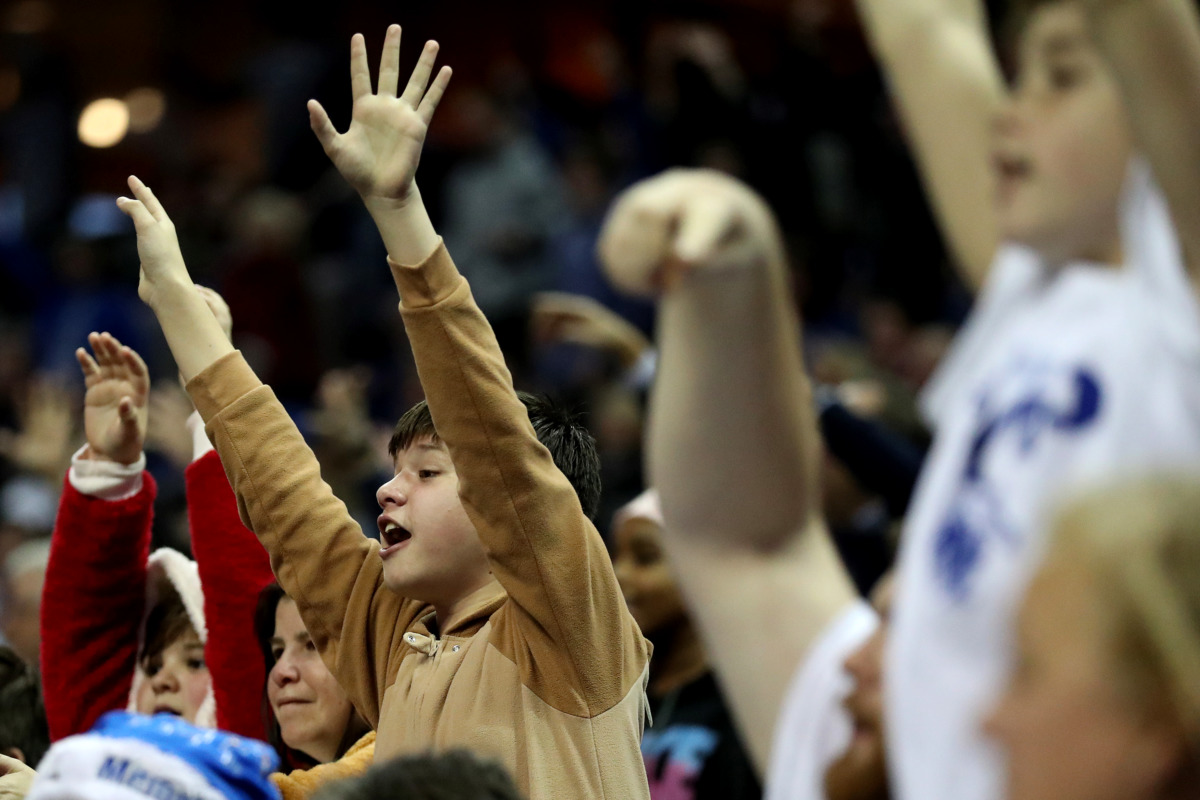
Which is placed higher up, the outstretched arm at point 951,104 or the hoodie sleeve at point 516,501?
the outstretched arm at point 951,104

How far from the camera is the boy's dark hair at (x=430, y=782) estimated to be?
132 cm

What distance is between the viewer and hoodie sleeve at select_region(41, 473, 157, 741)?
2494mm

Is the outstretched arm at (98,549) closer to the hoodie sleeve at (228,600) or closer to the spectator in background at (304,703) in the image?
the hoodie sleeve at (228,600)

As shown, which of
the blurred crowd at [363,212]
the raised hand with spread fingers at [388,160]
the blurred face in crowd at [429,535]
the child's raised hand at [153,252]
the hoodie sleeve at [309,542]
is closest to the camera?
the raised hand with spread fingers at [388,160]

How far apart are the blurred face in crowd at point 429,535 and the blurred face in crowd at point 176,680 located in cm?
70

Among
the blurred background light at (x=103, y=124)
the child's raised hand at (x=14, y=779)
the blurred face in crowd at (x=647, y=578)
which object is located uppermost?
the blurred background light at (x=103, y=124)

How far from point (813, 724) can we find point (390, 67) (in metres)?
1.01

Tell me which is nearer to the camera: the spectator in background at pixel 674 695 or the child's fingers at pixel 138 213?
the child's fingers at pixel 138 213

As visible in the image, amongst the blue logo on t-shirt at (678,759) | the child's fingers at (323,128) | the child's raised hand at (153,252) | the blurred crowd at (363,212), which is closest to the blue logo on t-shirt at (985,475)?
the child's fingers at (323,128)

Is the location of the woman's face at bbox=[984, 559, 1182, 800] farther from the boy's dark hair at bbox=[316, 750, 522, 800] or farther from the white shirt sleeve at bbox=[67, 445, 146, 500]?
the white shirt sleeve at bbox=[67, 445, 146, 500]

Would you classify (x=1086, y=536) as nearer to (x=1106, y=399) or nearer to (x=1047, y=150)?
(x=1106, y=399)

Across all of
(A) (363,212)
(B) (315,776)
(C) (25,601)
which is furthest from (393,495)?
(A) (363,212)

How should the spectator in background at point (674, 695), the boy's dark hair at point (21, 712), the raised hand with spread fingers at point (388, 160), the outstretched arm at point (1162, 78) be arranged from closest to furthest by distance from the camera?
the outstretched arm at point (1162, 78) < the raised hand with spread fingers at point (388, 160) < the boy's dark hair at point (21, 712) < the spectator in background at point (674, 695)

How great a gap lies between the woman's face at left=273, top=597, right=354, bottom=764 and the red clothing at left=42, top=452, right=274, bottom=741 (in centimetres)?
14
